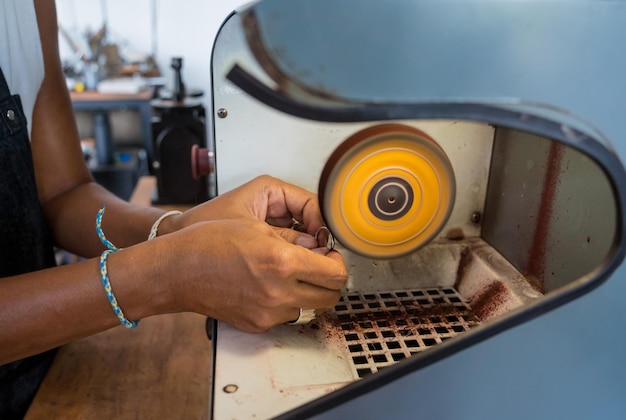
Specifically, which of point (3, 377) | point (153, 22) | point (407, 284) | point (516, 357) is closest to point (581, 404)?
point (516, 357)

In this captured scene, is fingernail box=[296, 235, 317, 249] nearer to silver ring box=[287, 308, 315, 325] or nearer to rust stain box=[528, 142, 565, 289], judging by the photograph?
silver ring box=[287, 308, 315, 325]

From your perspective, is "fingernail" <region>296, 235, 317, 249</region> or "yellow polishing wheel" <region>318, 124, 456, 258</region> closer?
"yellow polishing wheel" <region>318, 124, 456, 258</region>

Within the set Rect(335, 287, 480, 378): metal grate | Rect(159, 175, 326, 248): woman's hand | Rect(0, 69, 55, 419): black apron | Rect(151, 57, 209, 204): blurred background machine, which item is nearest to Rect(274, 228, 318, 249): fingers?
Rect(159, 175, 326, 248): woman's hand

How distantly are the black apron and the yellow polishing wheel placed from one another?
0.49 meters

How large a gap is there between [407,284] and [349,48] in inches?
17.0

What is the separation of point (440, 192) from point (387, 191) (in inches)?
2.5

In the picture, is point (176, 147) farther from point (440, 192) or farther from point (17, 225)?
point (440, 192)

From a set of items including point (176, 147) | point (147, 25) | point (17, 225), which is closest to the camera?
point (17, 225)

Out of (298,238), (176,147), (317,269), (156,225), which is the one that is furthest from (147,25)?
(317,269)

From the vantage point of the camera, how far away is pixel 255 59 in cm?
43

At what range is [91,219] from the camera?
85 centimetres

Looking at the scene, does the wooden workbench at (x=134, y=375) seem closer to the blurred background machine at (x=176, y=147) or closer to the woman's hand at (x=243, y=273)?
the woman's hand at (x=243, y=273)

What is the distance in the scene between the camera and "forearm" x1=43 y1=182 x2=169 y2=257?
0.81 metres

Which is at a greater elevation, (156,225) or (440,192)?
(440,192)
